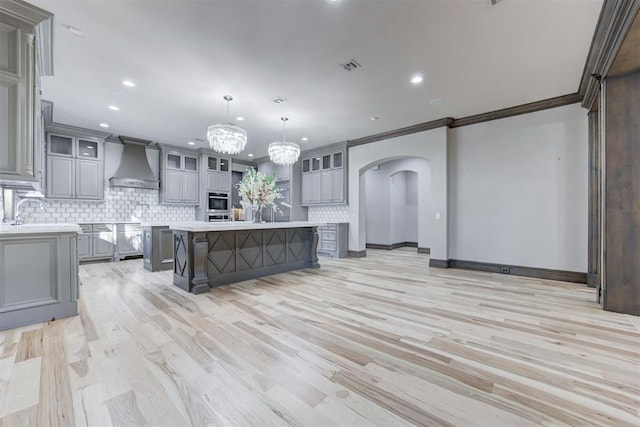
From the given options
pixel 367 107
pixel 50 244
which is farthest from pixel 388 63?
pixel 50 244

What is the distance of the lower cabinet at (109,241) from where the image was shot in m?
6.13

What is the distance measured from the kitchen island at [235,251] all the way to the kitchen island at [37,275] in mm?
1251

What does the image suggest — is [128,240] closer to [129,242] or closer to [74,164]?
[129,242]

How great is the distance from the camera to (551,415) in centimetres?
155

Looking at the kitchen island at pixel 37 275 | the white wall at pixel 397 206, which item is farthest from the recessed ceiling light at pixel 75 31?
the white wall at pixel 397 206

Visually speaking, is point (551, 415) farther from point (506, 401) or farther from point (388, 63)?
point (388, 63)

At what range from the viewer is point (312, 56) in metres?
3.40

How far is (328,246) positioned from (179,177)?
15.4 feet

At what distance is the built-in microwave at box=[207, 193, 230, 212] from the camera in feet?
27.5

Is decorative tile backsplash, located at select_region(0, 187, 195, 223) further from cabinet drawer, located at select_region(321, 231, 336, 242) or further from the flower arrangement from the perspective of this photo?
the flower arrangement

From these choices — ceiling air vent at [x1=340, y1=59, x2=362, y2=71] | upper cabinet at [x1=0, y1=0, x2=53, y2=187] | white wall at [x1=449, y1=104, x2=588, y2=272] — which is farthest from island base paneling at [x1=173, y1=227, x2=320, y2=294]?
white wall at [x1=449, y1=104, x2=588, y2=272]

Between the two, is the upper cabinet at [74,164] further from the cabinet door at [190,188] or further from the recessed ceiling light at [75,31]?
the recessed ceiling light at [75,31]

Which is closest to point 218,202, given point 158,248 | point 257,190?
point 158,248

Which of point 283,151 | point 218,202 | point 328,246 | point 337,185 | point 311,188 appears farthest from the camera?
point 218,202
